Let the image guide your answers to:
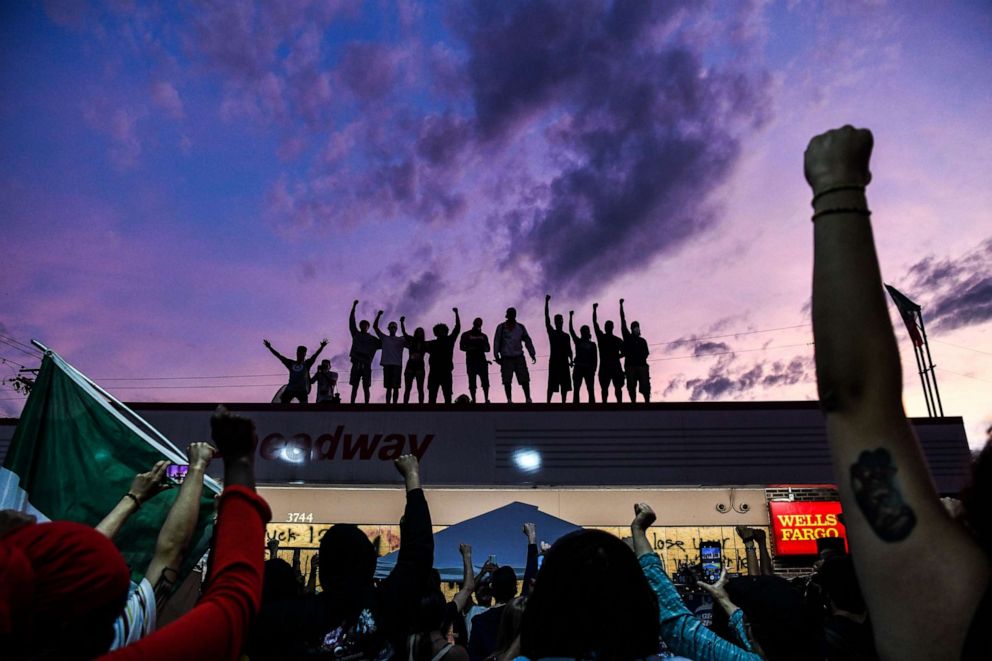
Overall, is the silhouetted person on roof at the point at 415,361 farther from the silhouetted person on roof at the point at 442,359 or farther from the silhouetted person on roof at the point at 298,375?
the silhouetted person on roof at the point at 298,375

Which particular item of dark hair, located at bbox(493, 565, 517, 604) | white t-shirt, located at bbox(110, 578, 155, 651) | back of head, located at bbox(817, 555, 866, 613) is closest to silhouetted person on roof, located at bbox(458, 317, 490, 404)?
dark hair, located at bbox(493, 565, 517, 604)

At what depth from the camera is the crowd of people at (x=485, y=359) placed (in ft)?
51.4

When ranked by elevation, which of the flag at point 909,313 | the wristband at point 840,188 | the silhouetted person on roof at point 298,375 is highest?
the flag at point 909,313

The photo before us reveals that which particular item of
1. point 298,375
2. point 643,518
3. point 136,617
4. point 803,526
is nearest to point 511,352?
point 298,375

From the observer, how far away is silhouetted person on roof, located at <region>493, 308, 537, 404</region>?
1562cm

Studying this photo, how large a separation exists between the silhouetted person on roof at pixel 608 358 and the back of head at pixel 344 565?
12.7 m

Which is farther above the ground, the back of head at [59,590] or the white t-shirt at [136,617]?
the back of head at [59,590]

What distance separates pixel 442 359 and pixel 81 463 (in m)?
11.4

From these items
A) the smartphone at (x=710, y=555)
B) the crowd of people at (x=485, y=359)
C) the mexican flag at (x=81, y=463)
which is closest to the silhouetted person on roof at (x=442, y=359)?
the crowd of people at (x=485, y=359)

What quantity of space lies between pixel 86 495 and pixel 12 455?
567mm

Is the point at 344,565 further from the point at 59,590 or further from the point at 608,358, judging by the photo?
the point at 608,358

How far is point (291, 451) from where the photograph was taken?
14.9 metres

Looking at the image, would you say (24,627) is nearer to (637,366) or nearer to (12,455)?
(12,455)

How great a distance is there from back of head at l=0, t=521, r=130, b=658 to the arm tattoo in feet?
5.01
